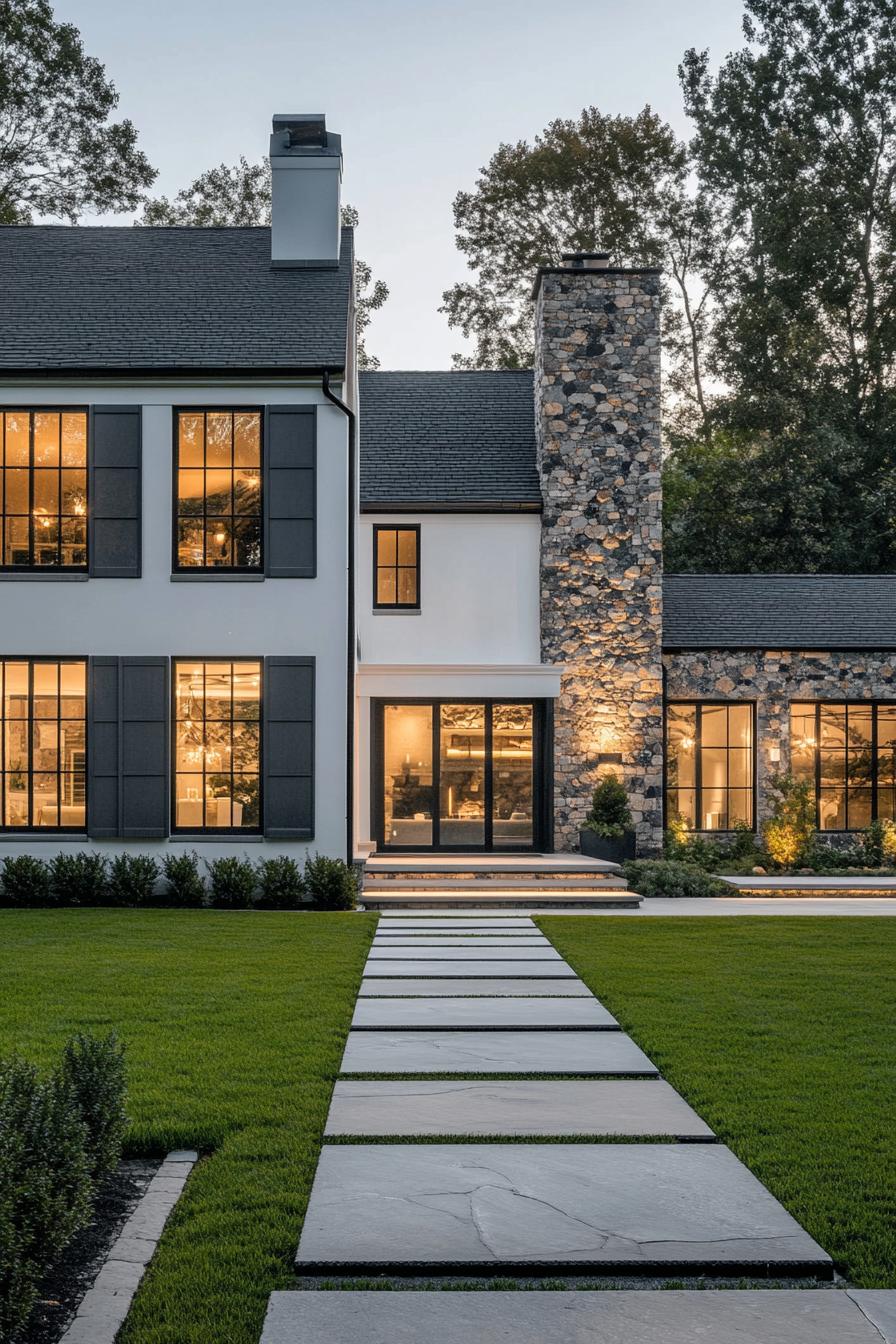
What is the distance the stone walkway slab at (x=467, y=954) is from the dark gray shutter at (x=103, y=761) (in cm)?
447

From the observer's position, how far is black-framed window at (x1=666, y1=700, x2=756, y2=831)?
17.2 m

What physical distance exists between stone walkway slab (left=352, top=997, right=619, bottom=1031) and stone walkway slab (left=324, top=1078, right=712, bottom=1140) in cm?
114

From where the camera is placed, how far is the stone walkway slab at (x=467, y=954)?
896cm

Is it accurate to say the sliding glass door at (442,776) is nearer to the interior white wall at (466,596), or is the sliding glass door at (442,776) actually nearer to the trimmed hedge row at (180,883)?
the interior white wall at (466,596)

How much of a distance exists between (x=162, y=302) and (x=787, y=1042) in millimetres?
11662

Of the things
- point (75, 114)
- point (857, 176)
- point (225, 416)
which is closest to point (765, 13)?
point (857, 176)

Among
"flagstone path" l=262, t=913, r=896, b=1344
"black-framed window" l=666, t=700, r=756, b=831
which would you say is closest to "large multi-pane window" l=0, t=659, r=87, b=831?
"flagstone path" l=262, t=913, r=896, b=1344

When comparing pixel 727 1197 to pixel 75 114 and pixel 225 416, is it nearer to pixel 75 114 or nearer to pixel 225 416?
pixel 225 416

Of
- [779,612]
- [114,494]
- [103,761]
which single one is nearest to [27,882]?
[103,761]

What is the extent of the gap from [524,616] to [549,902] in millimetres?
4916

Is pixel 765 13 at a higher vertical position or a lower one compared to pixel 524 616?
higher

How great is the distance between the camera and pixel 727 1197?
383 centimetres

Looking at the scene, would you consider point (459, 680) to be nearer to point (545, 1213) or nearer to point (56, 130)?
point (545, 1213)

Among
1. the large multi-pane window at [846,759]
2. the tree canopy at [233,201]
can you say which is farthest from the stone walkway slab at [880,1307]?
the tree canopy at [233,201]
